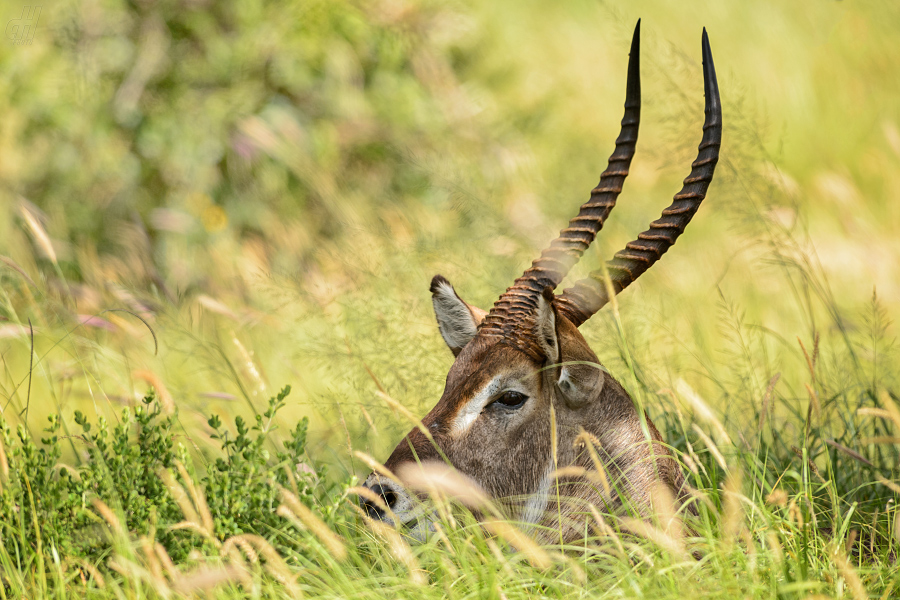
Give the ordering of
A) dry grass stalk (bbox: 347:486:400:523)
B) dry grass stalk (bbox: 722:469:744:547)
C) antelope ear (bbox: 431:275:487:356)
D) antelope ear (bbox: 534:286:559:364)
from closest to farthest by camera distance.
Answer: dry grass stalk (bbox: 722:469:744:547) → dry grass stalk (bbox: 347:486:400:523) → antelope ear (bbox: 534:286:559:364) → antelope ear (bbox: 431:275:487:356)

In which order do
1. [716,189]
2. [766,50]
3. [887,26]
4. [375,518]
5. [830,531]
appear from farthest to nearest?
1. [766,50]
2. [887,26]
3. [716,189]
4. [830,531]
5. [375,518]

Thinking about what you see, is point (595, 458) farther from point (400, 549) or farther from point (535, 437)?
point (535, 437)

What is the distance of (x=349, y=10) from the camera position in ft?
28.3

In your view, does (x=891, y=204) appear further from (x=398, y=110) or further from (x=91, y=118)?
(x=91, y=118)

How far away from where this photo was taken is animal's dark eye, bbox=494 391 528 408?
11.1ft

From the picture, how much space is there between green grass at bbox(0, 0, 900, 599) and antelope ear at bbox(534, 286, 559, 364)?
291 mm

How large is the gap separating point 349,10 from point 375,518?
656 cm

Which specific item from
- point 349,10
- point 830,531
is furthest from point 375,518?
point 349,10

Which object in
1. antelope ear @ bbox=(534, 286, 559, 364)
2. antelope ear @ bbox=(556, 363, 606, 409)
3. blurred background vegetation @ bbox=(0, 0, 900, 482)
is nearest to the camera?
antelope ear @ bbox=(534, 286, 559, 364)

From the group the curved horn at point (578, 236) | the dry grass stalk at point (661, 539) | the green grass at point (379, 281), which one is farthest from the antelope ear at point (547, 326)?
the dry grass stalk at point (661, 539)

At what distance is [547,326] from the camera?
3213 millimetres

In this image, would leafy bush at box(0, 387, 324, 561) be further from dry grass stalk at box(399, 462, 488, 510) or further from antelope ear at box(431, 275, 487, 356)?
antelope ear at box(431, 275, 487, 356)

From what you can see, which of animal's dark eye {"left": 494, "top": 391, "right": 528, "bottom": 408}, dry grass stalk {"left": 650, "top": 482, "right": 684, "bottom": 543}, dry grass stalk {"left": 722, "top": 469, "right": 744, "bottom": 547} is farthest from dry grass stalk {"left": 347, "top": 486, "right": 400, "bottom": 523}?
dry grass stalk {"left": 722, "top": 469, "right": 744, "bottom": 547}

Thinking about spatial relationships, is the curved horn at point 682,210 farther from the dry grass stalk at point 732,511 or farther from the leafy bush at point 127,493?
the leafy bush at point 127,493
